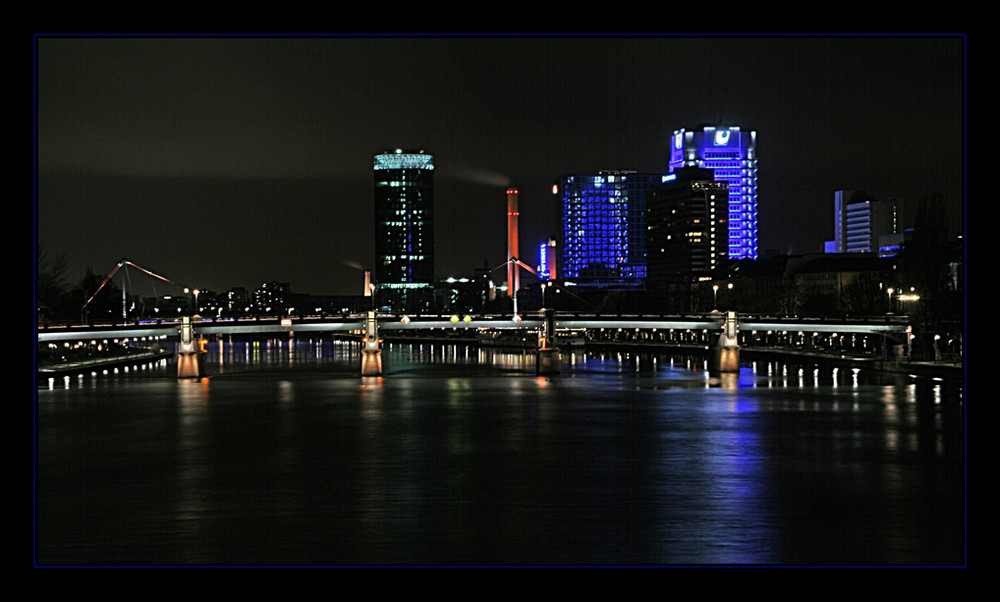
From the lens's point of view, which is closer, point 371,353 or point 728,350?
point 371,353

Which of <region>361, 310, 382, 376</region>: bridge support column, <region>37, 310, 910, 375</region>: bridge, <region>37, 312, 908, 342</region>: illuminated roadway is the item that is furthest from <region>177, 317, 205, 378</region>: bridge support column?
<region>361, 310, 382, 376</region>: bridge support column

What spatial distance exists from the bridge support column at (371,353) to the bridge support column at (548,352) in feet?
48.4

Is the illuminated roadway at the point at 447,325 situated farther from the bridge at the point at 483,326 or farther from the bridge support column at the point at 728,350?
the bridge support column at the point at 728,350

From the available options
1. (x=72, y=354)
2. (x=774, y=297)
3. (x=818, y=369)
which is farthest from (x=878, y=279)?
(x=72, y=354)

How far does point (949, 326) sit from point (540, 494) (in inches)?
2753

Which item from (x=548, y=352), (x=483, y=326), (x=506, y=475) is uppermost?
(x=483, y=326)

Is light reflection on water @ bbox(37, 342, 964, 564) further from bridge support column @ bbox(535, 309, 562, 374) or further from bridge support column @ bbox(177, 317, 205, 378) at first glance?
bridge support column @ bbox(535, 309, 562, 374)

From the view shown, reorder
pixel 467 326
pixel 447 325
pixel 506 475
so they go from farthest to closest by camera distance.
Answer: pixel 447 325
pixel 467 326
pixel 506 475

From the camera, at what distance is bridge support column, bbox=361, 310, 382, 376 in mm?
98500

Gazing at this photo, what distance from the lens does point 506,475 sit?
132 ft

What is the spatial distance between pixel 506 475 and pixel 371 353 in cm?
6071

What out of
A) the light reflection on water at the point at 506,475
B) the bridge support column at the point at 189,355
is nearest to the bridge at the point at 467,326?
the bridge support column at the point at 189,355

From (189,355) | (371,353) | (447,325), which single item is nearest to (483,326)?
(447,325)

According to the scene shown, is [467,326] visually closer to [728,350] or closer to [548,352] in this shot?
[548,352]
